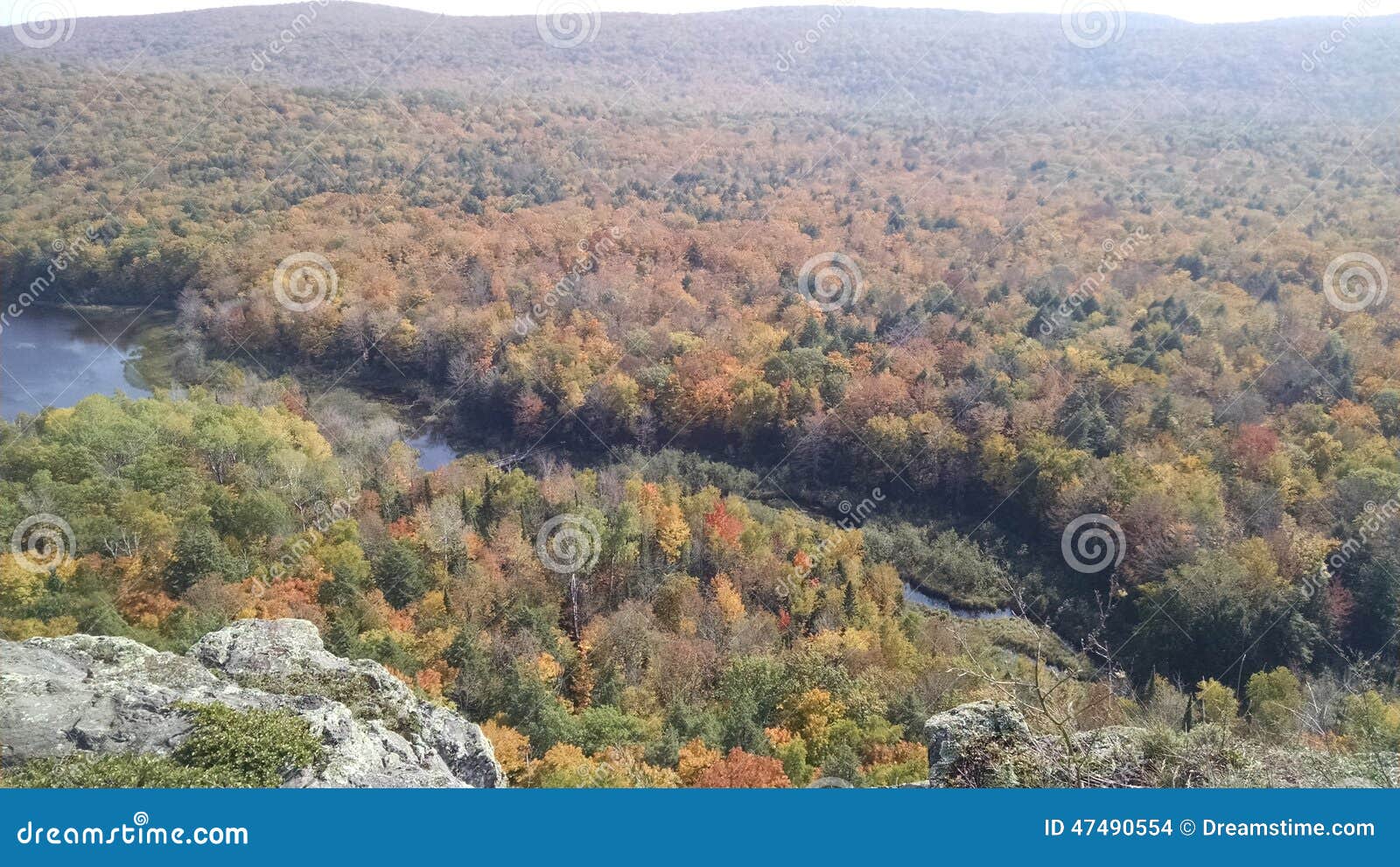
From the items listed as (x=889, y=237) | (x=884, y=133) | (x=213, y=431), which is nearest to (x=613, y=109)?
(x=884, y=133)

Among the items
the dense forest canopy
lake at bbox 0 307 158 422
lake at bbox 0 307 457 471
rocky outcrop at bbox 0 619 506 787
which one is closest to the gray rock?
the dense forest canopy

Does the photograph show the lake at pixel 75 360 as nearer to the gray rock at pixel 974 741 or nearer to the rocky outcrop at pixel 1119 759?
the gray rock at pixel 974 741

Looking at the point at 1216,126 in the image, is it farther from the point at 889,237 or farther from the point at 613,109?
the point at 613,109

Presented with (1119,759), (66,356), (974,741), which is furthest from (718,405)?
(66,356)

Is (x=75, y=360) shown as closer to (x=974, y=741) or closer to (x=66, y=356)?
(x=66, y=356)

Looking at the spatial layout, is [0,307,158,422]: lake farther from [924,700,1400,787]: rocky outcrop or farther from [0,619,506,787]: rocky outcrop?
[924,700,1400,787]: rocky outcrop

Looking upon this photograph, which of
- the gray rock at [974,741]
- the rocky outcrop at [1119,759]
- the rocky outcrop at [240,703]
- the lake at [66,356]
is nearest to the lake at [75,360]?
the lake at [66,356]
